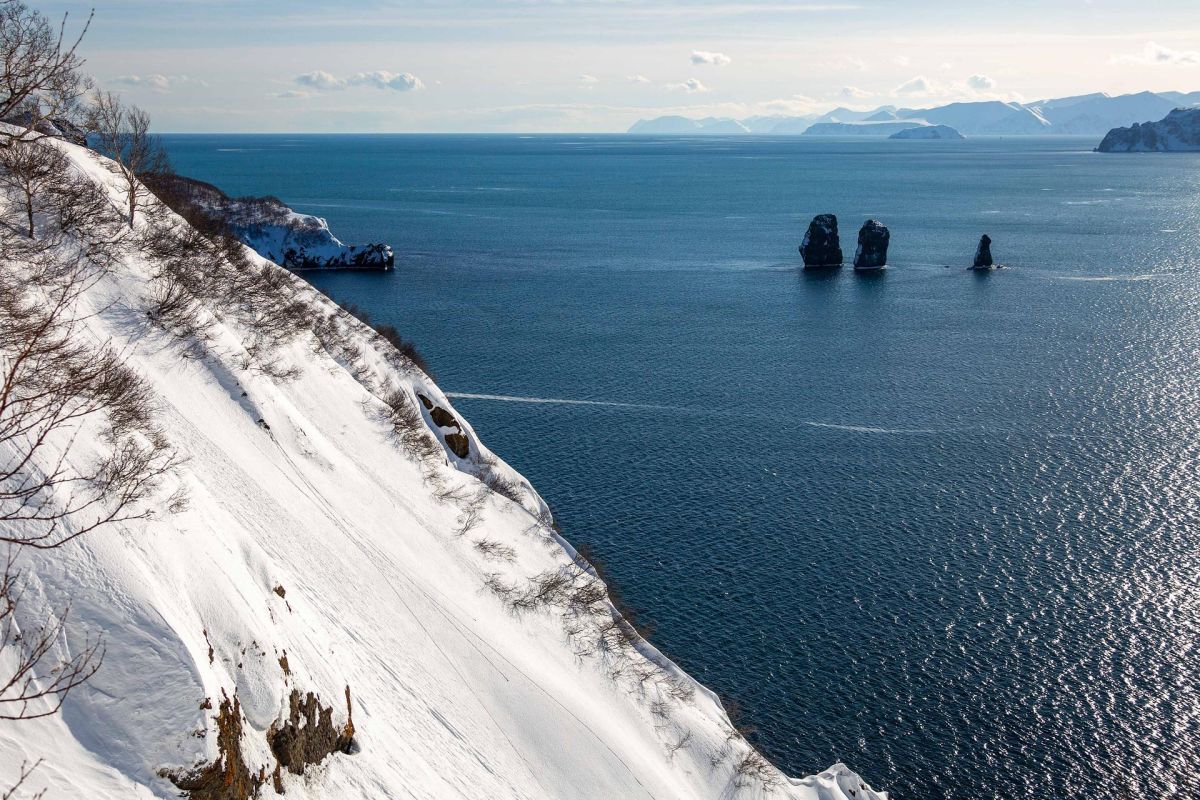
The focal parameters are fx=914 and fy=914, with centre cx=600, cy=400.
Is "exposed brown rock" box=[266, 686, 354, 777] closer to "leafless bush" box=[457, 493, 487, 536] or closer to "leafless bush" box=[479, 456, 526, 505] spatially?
"leafless bush" box=[457, 493, 487, 536]

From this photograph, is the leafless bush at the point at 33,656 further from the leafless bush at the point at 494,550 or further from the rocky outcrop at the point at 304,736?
the leafless bush at the point at 494,550

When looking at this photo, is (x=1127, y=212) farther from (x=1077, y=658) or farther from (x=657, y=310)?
(x=1077, y=658)

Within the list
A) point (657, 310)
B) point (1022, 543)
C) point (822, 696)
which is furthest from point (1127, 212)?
point (822, 696)

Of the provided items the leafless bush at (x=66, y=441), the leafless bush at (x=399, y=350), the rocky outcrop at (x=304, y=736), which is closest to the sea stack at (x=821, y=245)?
the leafless bush at (x=399, y=350)

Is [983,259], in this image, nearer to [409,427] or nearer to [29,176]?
[409,427]

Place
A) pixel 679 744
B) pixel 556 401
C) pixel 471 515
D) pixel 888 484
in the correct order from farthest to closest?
pixel 556 401
pixel 888 484
pixel 471 515
pixel 679 744

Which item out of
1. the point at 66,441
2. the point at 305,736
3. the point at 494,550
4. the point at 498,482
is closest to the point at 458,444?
the point at 498,482

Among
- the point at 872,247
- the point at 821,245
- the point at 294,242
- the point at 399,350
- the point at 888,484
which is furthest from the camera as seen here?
the point at 821,245
